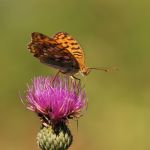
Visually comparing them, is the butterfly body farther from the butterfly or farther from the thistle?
the thistle

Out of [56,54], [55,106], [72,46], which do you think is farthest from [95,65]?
[56,54]

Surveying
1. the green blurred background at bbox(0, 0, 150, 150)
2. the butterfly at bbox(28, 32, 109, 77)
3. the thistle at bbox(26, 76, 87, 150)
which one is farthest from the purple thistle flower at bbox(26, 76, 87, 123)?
the green blurred background at bbox(0, 0, 150, 150)

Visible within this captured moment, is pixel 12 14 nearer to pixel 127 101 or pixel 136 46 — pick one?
pixel 136 46

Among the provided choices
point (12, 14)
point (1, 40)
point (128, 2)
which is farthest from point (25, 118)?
point (128, 2)

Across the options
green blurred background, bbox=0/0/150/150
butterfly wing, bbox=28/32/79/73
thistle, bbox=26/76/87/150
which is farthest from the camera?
green blurred background, bbox=0/0/150/150

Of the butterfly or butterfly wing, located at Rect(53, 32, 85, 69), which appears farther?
butterfly wing, located at Rect(53, 32, 85, 69)

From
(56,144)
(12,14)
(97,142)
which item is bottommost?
(97,142)

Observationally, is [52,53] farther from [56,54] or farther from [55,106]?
[55,106]

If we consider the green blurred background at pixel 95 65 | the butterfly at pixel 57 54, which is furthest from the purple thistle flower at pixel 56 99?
the green blurred background at pixel 95 65
